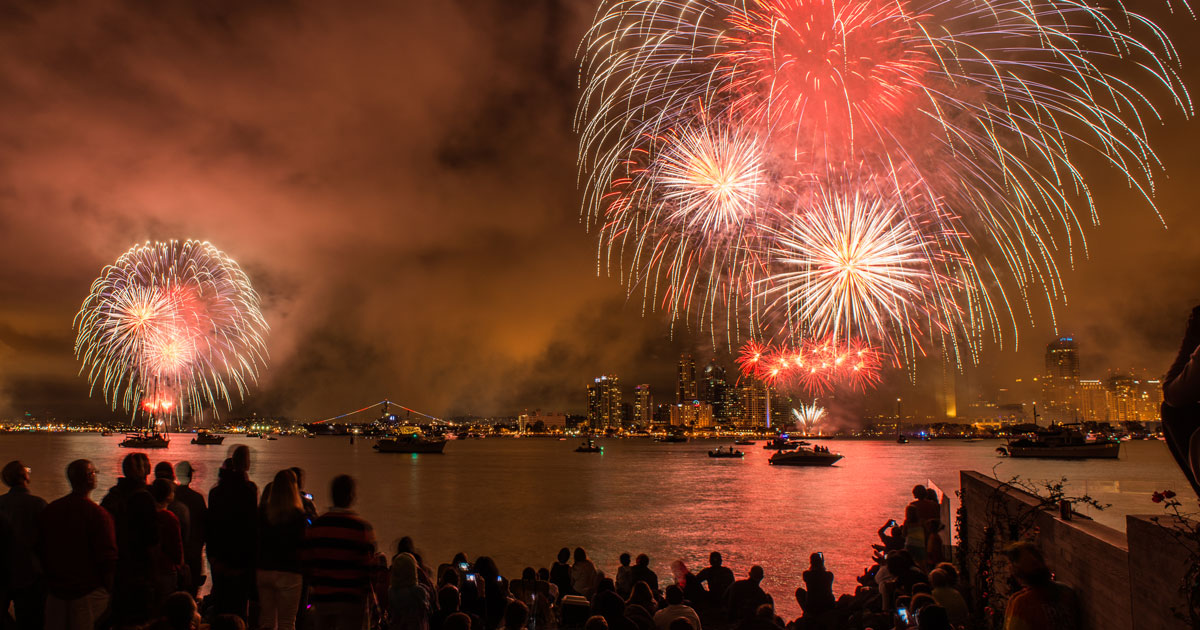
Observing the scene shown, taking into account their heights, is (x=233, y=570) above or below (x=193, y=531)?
below

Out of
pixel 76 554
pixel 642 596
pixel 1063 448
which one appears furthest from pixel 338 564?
pixel 1063 448

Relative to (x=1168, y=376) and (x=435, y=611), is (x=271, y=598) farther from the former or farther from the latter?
(x=1168, y=376)

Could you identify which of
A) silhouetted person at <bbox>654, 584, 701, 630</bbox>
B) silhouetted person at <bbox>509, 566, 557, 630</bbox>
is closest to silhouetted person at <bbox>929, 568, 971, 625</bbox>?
silhouetted person at <bbox>654, 584, 701, 630</bbox>

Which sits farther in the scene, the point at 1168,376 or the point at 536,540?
the point at 536,540

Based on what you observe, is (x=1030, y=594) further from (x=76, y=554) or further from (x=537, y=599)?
(x=76, y=554)

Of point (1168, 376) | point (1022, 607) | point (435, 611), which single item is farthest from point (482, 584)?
point (1168, 376)

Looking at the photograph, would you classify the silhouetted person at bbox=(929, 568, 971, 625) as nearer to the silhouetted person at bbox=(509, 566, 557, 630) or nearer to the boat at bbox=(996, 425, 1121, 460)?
the silhouetted person at bbox=(509, 566, 557, 630)

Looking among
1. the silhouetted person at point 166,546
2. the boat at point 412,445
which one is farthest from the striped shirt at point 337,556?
the boat at point 412,445
